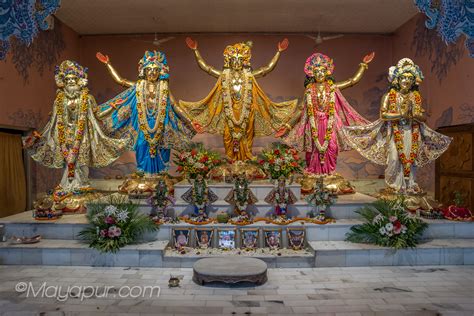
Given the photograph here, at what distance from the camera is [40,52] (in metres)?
8.06

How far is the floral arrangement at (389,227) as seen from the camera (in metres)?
5.31

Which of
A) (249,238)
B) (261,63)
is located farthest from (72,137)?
(261,63)

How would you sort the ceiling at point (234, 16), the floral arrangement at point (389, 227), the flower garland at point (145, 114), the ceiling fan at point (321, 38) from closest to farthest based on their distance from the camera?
the floral arrangement at point (389, 227)
the flower garland at point (145, 114)
the ceiling at point (234, 16)
the ceiling fan at point (321, 38)

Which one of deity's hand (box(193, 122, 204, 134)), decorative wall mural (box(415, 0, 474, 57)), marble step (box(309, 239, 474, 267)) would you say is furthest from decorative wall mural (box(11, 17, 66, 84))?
decorative wall mural (box(415, 0, 474, 57))

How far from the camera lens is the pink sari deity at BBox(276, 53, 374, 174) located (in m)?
7.06

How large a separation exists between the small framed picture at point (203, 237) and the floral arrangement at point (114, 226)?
61 centimetres

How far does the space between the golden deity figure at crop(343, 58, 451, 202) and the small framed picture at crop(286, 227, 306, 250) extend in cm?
193

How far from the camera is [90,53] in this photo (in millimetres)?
9852

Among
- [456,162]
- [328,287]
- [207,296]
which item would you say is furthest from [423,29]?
[207,296]

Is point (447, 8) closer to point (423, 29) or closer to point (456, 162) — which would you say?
point (456, 162)

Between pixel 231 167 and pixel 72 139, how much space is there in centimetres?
278

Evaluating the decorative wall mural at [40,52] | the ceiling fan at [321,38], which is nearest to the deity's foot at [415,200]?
the ceiling fan at [321,38]

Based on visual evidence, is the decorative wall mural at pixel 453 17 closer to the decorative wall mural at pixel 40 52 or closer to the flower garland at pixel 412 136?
the flower garland at pixel 412 136

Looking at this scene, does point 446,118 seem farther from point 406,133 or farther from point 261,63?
point 261,63
